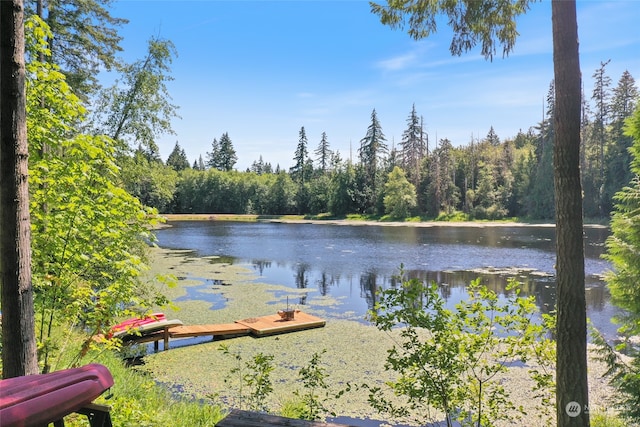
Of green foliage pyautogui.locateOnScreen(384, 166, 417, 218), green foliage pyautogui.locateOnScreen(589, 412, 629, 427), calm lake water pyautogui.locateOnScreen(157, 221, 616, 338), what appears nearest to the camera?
green foliage pyautogui.locateOnScreen(589, 412, 629, 427)

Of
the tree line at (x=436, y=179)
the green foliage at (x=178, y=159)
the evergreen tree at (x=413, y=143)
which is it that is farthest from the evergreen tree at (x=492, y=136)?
the green foliage at (x=178, y=159)

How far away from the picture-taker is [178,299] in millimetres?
13359

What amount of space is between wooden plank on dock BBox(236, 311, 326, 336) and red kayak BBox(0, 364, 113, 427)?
8381 mm

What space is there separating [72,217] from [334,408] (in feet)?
14.7

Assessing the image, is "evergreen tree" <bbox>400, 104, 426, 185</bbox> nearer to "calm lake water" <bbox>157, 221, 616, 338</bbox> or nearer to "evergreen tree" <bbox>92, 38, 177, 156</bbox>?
"calm lake water" <bbox>157, 221, 616, 338</bbox>

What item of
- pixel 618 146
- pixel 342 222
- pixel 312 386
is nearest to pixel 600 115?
pixel 618 146

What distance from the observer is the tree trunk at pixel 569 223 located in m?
2.65

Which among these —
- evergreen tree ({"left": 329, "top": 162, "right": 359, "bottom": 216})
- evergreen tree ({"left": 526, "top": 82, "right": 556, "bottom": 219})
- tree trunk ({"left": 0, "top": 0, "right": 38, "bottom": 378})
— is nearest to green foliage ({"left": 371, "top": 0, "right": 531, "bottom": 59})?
tree trunk ({"left": 0, "top": 0, "right": 38, "bottom": 378})

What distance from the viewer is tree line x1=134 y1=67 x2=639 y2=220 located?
43.8m

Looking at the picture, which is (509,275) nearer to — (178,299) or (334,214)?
(178,299)

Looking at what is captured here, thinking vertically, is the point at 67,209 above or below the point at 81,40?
below

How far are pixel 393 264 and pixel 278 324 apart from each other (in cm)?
1125

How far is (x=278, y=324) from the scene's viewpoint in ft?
33.0

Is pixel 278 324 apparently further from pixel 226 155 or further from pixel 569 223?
pixel 226 155
